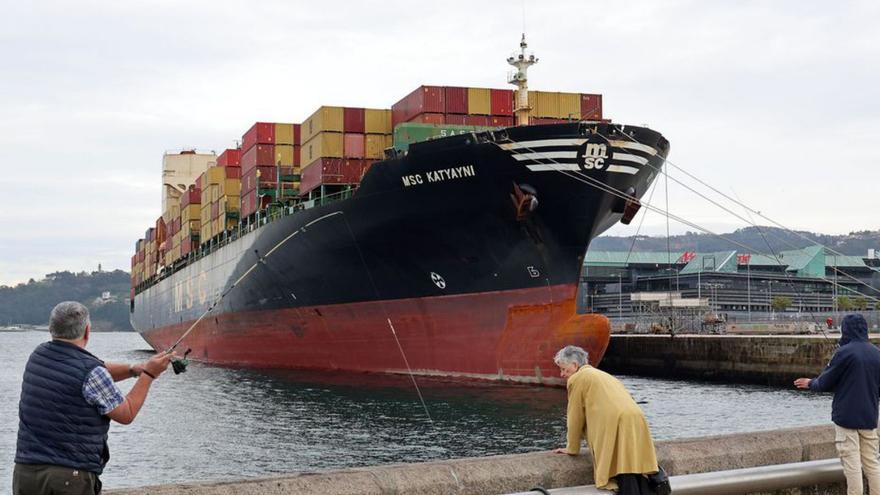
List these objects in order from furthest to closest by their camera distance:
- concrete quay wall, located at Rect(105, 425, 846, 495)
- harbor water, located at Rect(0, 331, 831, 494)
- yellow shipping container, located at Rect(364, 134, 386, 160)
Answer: yellow shipping container, located at Rect(364, 134, 386, 160)
harbor water, located at Rect(0, 331, 831, 494)
concrete quay wall, located at Rect(105, 425, 846, 495)

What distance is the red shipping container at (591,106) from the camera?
106ft

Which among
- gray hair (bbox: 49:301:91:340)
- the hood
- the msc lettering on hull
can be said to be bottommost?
the hood

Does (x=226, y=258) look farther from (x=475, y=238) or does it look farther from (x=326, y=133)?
(x=475, y=238)

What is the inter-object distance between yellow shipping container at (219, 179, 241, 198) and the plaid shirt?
42.1 meters

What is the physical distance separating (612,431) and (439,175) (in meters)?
20.7

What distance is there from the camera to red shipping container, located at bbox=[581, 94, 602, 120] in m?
32.3

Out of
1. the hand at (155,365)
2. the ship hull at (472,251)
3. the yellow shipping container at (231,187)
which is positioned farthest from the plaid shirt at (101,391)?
the yellow shipping container at (231,187)

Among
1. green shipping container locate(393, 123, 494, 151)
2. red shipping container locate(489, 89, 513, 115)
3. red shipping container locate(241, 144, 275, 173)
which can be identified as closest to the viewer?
green shipping container locate(393, 123, 494, 151)

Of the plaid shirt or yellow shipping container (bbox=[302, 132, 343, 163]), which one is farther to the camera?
yellow shipping container (bbox=[302, 132, 343, 163])

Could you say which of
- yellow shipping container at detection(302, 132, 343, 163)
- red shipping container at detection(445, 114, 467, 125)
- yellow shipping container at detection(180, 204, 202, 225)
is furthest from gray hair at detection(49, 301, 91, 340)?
yellow shipping container at detection(180, 204, 202, 225)

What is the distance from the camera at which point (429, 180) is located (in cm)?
2623

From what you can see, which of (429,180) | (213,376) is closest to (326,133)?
(429,180)

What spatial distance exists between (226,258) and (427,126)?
16086 mm

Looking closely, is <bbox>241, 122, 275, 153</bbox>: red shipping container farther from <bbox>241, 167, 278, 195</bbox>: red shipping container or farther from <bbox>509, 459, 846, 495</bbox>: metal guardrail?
<bbox>509, 459, 846, 495</bbox>: metal guardrail
